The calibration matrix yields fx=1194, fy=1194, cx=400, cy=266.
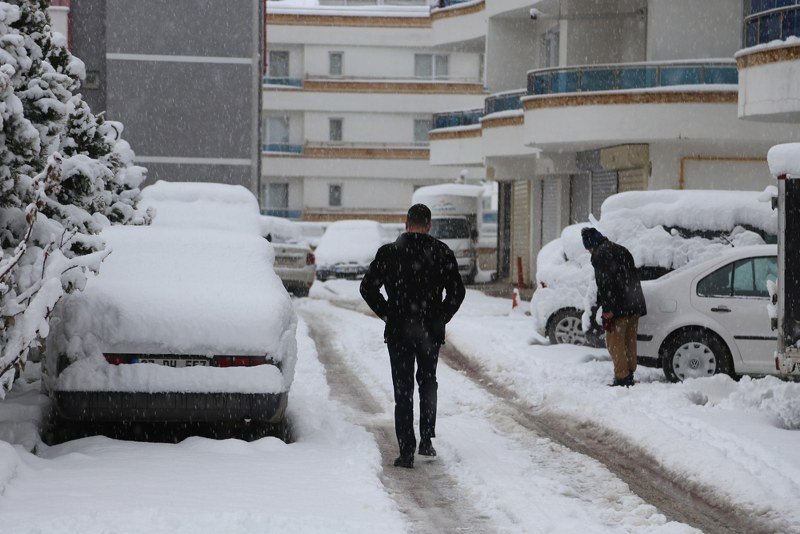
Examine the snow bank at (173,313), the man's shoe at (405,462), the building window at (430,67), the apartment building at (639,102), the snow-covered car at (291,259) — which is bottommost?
the man's shoe at (405,462)

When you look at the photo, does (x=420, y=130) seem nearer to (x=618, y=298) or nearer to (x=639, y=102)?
(x=639, y=102)

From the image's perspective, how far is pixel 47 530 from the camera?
625cm

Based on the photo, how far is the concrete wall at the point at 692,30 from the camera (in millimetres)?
25766

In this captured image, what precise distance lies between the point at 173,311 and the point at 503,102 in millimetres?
23148

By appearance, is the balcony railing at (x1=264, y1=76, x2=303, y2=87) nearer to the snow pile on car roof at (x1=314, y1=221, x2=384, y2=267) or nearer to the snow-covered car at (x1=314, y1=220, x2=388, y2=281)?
the snow pile on car roof at (x1=314, y1=221, x2=384, y2=267)

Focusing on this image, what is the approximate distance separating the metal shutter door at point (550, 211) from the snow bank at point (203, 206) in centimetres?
1538

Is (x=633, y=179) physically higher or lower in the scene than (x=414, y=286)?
higher

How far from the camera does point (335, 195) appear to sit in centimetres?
5934

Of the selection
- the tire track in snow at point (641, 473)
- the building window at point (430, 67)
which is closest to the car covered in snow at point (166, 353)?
the tire track in snow at point (641, 473)

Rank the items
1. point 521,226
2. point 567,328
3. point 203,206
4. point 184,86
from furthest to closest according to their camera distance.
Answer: point 521,226
point 184,86
point 203,206
point 567,328

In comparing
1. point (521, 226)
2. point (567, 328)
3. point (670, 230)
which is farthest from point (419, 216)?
point (521, 226)

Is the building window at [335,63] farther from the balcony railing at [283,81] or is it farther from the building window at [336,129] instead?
the building window at [336,129]

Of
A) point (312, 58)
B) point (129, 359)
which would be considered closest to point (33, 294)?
point (129, 359)

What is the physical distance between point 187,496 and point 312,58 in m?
52.2
